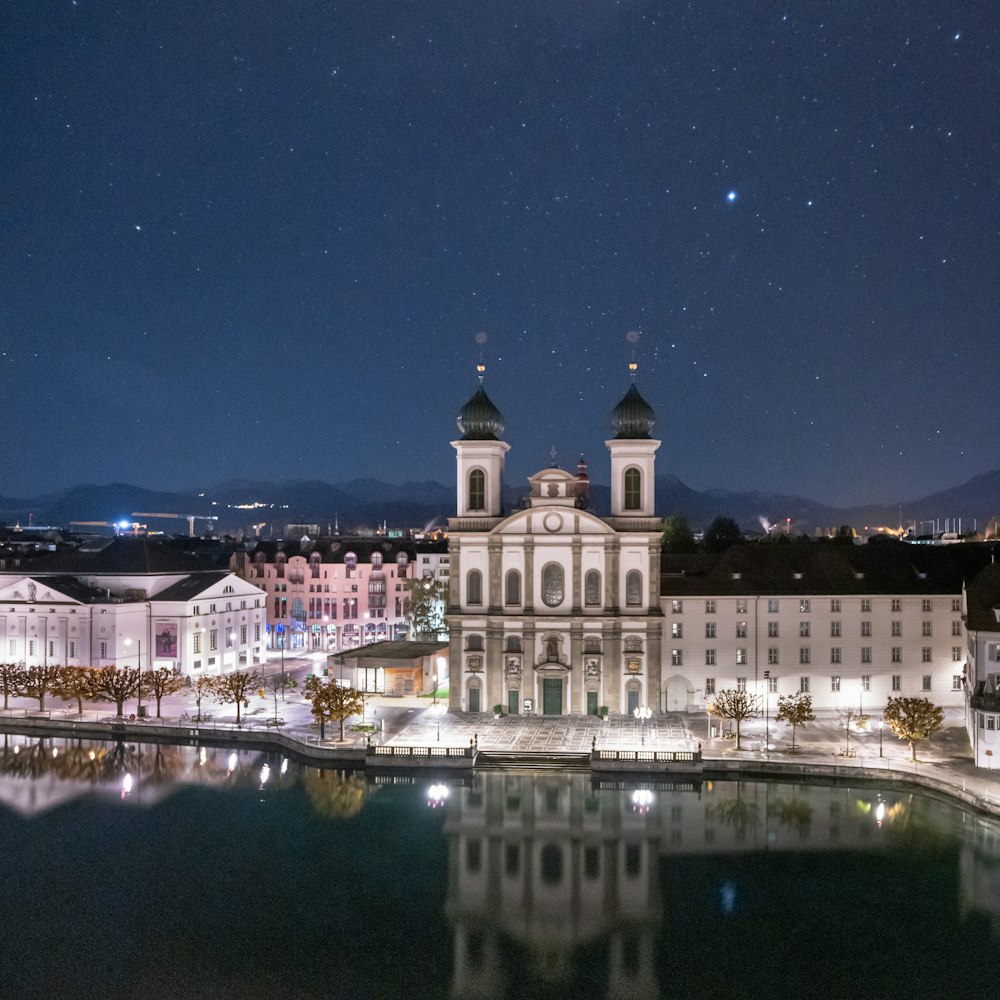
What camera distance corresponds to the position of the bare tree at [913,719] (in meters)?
47.2

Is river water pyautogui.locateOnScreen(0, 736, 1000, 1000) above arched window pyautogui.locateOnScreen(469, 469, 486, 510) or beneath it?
beneath

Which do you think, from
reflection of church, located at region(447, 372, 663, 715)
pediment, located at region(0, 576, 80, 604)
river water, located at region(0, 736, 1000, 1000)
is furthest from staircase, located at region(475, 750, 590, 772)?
pediment, located at region(0, 576, 80, 604)

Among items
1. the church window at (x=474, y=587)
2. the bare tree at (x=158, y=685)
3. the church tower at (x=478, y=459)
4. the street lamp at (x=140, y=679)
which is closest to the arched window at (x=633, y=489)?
the church tower at (x=478, y=459)

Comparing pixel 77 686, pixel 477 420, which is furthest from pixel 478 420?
pixel 77 686

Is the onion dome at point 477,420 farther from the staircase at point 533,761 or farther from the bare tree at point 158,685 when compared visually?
the bare tree at point 158,685

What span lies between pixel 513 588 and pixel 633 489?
10.0m

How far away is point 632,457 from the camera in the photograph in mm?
60719

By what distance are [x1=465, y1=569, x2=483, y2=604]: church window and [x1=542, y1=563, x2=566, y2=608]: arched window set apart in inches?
159

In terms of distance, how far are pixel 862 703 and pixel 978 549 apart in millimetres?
14740

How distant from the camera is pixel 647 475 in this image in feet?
199

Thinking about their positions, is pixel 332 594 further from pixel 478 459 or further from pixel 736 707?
pixel 736 707

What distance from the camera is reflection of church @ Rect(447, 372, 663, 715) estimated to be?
58438 millimetres

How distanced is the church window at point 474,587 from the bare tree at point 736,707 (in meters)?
15.9

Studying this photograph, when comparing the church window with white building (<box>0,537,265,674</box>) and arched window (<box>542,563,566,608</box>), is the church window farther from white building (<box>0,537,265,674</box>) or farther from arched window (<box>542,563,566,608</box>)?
white building (<box>0,537,265,674</box>)
